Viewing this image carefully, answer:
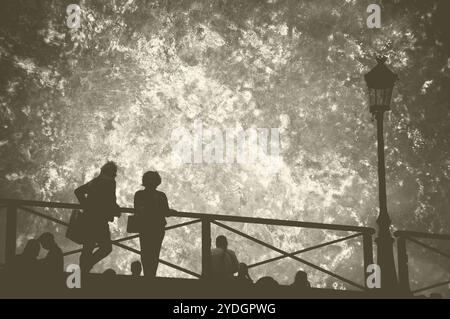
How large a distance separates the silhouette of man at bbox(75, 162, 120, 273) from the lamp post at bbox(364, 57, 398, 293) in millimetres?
4566

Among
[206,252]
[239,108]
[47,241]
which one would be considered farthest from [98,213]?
[239,108]

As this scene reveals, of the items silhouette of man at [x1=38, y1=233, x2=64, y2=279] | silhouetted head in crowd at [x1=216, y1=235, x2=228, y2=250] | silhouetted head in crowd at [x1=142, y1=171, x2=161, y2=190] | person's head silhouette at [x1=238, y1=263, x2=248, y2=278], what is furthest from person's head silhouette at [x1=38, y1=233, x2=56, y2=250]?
person's head silhouette at [x1=238, y1=263, x2=248, y2=278]

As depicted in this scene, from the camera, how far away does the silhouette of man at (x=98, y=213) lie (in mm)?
8992

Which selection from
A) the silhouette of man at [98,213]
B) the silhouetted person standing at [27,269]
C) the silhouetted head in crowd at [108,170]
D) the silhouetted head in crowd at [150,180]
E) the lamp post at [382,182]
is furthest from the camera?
the lamp post at [382,182]

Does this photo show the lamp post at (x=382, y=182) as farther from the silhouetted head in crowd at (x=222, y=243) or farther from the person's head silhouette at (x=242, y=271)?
the silhouetted head in crowd at (x=222, y=243)

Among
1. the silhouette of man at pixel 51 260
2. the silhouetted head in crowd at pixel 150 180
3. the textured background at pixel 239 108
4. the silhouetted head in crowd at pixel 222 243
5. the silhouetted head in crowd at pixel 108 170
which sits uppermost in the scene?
the textured background at pixel 239 108

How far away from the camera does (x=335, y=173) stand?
33.8 meters

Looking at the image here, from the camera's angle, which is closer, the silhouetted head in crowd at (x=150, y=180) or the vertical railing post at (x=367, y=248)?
the silhouetted head in crowd at (x=150, y=180)

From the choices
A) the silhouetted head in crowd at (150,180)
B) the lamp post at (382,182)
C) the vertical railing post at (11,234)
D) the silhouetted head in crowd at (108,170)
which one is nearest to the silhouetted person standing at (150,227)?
the silhouetted head in crowd at (150,180)

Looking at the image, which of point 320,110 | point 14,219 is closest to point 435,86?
point 320,110

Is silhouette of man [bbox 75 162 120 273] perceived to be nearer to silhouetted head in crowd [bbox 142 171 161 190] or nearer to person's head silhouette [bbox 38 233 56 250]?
silhouetted head in crowd [bbox 142 171 161 190]

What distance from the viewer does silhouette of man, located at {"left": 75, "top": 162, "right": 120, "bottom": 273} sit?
8.99 meters

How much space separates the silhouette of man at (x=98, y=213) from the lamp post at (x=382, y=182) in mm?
4566
